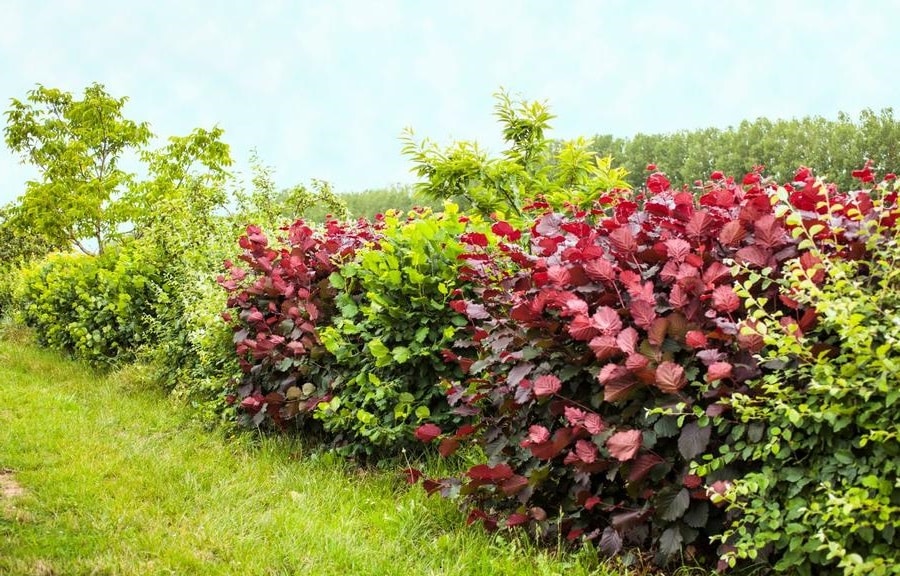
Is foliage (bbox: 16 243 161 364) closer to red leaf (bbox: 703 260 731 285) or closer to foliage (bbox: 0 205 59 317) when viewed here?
red leaf (bbox: 703 260 731 285)

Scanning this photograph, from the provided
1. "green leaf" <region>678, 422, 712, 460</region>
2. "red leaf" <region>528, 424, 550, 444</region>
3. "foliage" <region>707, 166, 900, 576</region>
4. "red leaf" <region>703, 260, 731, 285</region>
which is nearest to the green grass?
"red leaf" <region>528, 424, 550, 444</region>

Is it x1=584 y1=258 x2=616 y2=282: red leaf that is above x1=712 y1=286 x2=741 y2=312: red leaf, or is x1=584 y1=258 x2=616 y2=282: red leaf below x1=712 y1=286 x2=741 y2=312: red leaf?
above

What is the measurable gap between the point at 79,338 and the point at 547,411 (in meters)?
7.96

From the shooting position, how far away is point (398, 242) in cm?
439

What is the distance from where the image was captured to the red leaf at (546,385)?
296 cm

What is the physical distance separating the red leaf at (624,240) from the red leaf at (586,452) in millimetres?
818

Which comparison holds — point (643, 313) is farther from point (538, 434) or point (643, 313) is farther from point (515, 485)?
point (515, 485)

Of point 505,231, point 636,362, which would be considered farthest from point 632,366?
point 505,231

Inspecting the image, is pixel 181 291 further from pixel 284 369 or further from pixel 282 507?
pixel 282 507

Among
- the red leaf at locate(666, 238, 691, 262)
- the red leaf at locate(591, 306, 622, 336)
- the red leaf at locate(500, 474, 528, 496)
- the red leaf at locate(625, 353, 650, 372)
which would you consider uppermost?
the red leaf at locate(666, 238, 691, 262)

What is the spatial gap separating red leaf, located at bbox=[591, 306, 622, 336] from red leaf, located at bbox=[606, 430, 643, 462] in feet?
1.27

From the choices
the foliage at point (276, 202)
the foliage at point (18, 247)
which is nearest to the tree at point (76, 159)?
the foliage at point (18, 247)

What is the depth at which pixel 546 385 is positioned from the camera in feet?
9.77

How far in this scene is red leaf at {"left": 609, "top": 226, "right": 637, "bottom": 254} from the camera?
3061 millimetres
